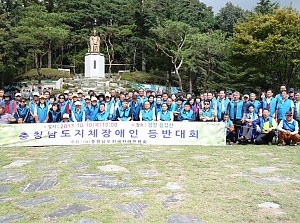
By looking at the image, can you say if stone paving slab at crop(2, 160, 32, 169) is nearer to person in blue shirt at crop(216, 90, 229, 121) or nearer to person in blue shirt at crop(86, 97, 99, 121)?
person in blue shirt at crop(86, 97, 99, 121)

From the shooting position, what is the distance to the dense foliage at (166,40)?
22375 millimetres

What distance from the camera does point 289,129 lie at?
8.30 meters

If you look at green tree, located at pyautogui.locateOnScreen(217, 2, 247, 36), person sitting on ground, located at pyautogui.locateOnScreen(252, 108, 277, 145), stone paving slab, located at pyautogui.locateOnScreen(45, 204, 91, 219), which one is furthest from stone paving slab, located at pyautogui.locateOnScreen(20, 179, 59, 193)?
green tree, located at pyautogui.locateOnScreen(217, 2, 247, 36)

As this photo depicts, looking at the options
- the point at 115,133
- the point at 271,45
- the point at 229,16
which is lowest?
the point at 115,133

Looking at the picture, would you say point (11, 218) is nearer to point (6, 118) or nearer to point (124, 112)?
point (124, 112)

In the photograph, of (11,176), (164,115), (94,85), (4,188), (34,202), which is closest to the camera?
(34,202)

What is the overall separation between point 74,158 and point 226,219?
3856 millimetres

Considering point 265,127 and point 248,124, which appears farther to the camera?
point 248,124

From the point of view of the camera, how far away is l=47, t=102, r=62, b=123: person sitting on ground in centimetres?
923

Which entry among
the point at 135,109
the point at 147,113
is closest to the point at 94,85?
the point at 135,109

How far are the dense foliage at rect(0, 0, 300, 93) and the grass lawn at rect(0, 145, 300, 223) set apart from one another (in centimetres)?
1618

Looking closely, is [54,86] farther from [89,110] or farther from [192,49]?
[89,110]

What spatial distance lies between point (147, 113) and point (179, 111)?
1.02 meters

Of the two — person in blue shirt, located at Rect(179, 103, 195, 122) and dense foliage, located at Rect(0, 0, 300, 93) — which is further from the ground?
dense foliage, located at Rect(0, 0, 300, 93)
